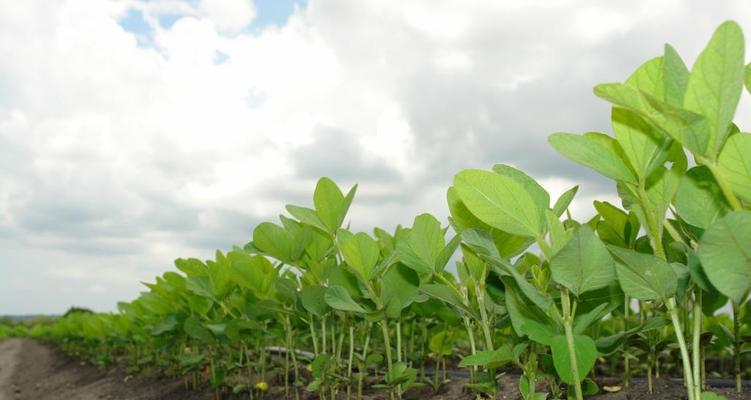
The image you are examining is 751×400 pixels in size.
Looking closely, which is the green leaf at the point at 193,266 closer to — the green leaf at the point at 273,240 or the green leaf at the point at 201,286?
the green leaf at the point at 201,286

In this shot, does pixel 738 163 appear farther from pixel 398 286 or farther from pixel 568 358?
pixel 398 286

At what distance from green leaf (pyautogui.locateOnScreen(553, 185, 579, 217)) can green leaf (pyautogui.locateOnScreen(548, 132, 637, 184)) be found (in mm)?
272

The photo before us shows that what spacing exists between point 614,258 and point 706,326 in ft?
6.29

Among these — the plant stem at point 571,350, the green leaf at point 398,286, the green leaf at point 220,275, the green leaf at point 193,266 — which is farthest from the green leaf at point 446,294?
the green leaf at point 193,266

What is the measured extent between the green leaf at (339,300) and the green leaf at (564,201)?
0.63 meters

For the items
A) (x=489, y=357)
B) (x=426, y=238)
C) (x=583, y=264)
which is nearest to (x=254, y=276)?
(x=426, y=238)

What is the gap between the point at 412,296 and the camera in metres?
1.84

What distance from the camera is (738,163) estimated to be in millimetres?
1038

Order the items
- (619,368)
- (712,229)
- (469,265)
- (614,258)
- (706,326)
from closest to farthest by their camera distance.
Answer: (712,229) → (614,258) → (469,265) → (706,326) → (619,368)

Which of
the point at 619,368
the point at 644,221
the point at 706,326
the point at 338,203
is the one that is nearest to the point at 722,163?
the point at 644,221

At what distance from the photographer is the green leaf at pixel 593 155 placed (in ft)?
3.72

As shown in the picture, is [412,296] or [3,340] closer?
[412,296]

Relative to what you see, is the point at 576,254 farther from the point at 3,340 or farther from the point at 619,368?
the point at 3,340

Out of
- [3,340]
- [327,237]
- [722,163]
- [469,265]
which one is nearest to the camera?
[722,163]
